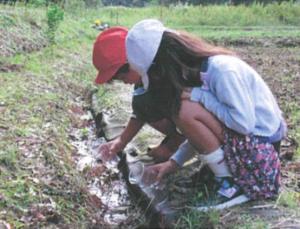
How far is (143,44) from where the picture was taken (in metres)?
2.75

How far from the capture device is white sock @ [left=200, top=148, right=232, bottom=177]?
9.28 feet

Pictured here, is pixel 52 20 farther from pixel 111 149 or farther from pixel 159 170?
pixel 159 170

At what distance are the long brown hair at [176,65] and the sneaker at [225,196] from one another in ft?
1.57

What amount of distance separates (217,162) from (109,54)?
0.83 meters

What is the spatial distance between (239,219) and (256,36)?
12674 millimetres

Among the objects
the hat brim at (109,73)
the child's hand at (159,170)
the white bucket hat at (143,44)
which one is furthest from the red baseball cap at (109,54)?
the child's hand at (159,170)


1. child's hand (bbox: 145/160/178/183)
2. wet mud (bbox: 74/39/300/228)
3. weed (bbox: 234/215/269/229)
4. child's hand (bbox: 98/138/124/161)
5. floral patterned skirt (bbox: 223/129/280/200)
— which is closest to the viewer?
weed (bbox: 234/215/269/229)

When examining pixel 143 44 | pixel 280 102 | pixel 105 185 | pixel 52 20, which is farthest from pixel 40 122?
pixel 52 20

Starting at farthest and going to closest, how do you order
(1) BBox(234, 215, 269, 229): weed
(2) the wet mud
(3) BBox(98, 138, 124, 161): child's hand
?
1. (3) BBox(98, 138, 124, 161): child's hand
2. (2) the wet mud
3. (1) BBox(234, 215, 269, 229): weed

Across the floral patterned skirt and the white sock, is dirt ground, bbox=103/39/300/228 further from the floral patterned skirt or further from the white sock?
the white sock

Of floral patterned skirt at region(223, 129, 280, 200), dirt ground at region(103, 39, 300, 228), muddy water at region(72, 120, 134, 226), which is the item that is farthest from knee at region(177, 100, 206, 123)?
muddy water at region(72, 120, 134, 226)

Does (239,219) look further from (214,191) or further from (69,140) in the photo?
(69,140)

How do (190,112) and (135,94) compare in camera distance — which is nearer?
(190,112)

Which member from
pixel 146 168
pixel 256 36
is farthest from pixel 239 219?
pixel 256 36
